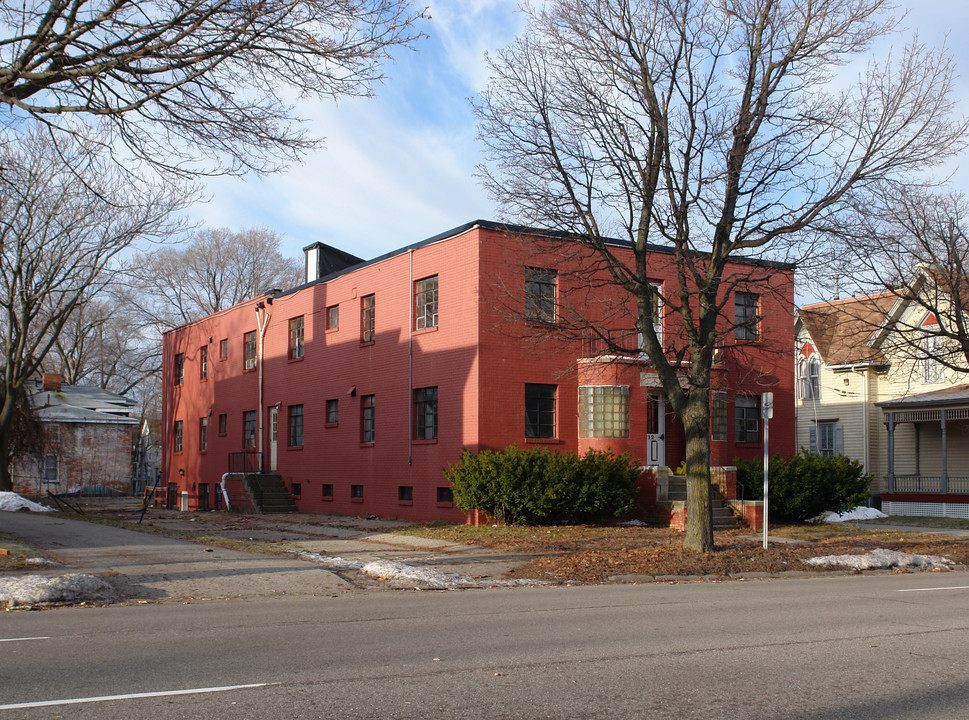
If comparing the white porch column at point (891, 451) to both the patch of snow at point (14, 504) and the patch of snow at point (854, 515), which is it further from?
the patch of snow at point (14, 504)

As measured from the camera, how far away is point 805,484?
76.6 feet

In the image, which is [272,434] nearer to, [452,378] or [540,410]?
[452,378]

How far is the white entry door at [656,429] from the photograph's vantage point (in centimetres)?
2491

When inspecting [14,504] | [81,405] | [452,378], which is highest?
[452,378]

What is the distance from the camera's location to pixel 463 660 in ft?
24.1

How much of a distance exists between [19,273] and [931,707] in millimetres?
33763

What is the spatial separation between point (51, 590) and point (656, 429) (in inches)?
687

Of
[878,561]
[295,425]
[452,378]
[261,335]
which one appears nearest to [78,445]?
[261,335]

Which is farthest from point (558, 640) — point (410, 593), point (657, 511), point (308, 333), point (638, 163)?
point (308, 333)

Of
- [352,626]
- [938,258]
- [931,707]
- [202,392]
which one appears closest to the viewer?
[931,707]

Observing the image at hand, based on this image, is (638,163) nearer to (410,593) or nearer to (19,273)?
(410,593)

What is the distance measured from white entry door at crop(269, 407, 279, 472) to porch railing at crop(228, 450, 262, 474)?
0.56 metres

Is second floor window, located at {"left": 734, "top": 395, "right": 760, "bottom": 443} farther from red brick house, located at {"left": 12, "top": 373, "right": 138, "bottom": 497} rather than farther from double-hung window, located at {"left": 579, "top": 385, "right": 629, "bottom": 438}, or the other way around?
red brick house, located at {"left": 12, "top": 373, "right": 138, "bottom": 497}

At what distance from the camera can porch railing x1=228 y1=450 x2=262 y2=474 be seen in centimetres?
3375
